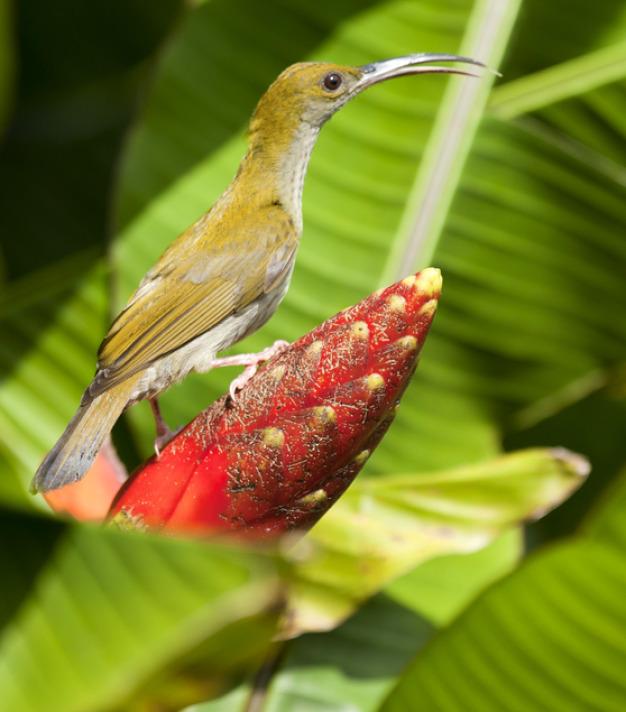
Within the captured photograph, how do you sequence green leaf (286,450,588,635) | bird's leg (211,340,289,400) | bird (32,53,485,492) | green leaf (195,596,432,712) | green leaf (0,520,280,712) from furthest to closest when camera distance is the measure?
green leaf (195,596,432,712) < green leaf (286,450,588,635) < bird (32,53,485,492) < bird's leg (211,340,289,400) < green leaf (0,520,280,712)

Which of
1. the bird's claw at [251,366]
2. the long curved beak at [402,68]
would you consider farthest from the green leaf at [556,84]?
the bird's claw at [251,366]

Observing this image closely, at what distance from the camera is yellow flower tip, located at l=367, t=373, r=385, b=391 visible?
1054mm

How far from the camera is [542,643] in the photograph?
60.2 inches

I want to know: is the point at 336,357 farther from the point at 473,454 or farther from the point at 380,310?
the point at 473,454

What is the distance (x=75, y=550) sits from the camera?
0.91 m

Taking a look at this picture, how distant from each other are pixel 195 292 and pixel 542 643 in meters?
0.59

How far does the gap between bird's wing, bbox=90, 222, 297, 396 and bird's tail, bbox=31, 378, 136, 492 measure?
0.09 m

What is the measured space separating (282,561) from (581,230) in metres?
1.37

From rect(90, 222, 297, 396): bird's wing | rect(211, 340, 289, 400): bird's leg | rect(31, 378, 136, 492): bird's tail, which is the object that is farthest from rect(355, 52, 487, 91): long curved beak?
rect(31, 378, 136, 492): bird's tail

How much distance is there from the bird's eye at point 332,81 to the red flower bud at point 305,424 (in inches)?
22.1

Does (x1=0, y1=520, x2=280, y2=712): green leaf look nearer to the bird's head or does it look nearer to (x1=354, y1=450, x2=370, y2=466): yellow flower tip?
(x1=354, y1=450, x2=370, y2=466): yellow flower tip

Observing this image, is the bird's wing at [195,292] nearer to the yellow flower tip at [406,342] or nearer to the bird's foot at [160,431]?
the bird's foot at [160,431]

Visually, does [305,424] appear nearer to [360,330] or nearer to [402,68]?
[360,330]

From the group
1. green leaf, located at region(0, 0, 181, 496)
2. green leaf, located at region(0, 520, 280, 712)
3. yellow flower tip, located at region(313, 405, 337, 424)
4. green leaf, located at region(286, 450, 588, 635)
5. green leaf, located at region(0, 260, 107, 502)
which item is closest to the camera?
green leaf, located at region(0, 520, 280, 712)
